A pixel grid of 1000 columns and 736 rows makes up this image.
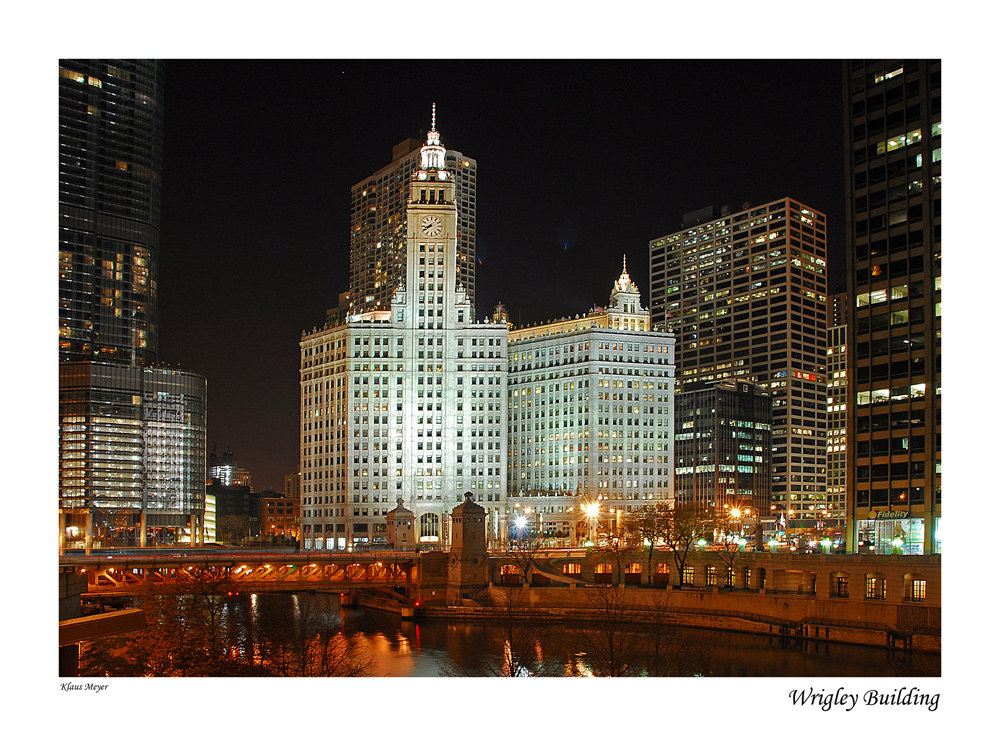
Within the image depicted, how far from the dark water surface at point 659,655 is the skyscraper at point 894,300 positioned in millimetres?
25035

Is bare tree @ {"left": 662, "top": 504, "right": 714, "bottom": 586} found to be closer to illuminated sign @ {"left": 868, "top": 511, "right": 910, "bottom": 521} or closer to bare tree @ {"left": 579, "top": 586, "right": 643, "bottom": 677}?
bare tree @ {"left": 579, "top": 586, "right": 643, "bottom": 677}

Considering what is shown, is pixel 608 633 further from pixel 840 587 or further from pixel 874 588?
pixel 840 587

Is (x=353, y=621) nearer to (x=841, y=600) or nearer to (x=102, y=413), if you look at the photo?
(x=841, y=600)

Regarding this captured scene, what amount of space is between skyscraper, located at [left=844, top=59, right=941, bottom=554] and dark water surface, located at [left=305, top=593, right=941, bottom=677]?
82.1 ft

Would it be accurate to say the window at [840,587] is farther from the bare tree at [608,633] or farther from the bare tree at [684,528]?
the bare tree at [684,528]

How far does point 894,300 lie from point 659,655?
4796 cm

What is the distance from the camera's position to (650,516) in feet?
388

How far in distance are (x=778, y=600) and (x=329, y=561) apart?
4478 cm

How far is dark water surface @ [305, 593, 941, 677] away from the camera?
6788 centimetres

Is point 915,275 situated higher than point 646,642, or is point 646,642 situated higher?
point 915,275

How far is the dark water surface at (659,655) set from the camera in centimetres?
6788

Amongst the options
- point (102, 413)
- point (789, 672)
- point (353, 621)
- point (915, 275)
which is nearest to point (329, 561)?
point (353, 621)

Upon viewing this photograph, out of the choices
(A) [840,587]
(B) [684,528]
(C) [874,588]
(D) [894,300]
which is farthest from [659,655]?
(D) [894,300]
